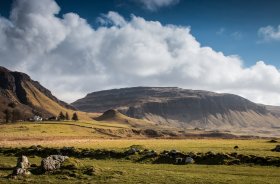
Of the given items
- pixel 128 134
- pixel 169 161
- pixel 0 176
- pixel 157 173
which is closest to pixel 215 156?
pixel 169 161

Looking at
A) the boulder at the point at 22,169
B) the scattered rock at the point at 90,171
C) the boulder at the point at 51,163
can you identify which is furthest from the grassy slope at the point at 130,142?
the boulder at the point at 22,169

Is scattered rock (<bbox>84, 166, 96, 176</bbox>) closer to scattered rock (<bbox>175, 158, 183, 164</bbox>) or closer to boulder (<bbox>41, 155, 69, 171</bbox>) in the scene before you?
boulder (<bbox>41, 155, 69, 171</bbox>)

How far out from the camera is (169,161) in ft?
159

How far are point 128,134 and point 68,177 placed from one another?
6255 inches

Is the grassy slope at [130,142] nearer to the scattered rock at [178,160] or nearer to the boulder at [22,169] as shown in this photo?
the scattered rock at [178,160]

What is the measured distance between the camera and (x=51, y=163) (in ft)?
118

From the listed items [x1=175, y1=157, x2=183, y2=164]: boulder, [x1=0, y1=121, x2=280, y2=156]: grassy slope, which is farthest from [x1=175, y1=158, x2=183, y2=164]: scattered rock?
[x1=0, y1=121, x2=280, y2=156]: grassy slope

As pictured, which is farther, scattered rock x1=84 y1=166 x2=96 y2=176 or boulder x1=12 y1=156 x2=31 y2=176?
scattered rock x1=84 y1=166 x2=96 y2=176

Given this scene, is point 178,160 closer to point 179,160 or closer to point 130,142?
point 179,160

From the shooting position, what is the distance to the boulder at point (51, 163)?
116ft

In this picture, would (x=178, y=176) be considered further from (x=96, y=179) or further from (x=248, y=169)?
(x=248, y=169)

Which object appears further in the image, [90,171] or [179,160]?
[179,160]

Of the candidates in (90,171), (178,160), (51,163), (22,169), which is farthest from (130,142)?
(22,169)

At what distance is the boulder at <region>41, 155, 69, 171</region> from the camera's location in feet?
116
